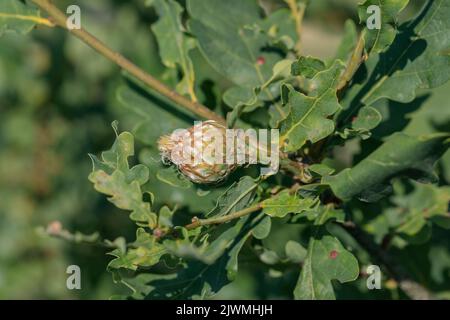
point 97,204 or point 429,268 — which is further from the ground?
point 97,204

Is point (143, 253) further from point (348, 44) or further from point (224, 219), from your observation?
point (348, 44)

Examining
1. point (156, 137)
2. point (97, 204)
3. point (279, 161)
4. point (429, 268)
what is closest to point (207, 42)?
point (156, 137)

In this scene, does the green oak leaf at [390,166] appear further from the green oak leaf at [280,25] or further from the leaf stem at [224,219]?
the green oak leaf at [280,25]

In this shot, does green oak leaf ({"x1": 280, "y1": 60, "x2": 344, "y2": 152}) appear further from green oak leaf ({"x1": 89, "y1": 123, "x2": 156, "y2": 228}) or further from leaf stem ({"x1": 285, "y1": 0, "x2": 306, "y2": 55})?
leaf stem ({"x1": 285, "y1": 0, "x2": 306, "y2": 55})

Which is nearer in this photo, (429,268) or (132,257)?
(132,257)

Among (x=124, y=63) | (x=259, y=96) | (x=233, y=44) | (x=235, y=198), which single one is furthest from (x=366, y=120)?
(x=124, y=63)
